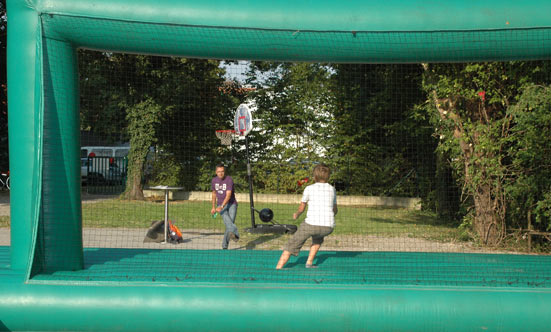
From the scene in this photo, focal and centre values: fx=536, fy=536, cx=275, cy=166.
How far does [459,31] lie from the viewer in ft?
15.2

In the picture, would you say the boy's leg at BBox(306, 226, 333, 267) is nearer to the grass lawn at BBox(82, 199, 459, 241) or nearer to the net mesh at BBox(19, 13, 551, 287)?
the net mesh at BBox(19, 13, 551, 287)

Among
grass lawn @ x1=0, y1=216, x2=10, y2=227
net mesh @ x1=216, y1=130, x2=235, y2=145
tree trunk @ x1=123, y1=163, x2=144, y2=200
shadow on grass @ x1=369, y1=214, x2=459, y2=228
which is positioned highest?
net mesh @ x1=216, y1=130, x2=235, y2=145

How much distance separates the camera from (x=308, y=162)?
13898mm

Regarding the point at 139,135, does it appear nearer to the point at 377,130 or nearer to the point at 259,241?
the point at 377,130

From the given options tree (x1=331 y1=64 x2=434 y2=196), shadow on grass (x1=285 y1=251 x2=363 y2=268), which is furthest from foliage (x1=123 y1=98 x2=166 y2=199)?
shadow on grass (x1=285 y1=251 x2=363 y2=268)

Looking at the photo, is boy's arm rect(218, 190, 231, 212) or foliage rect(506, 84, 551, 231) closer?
foliage rect(506, 84, 551, 231)

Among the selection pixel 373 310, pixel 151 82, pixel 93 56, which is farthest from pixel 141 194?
pixel 373 310

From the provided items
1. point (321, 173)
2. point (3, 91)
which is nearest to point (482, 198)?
point (321, 173)

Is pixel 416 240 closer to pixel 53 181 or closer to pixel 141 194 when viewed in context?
pixel 53 181

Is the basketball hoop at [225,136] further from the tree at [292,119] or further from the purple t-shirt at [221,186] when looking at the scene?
the purple t-shirt at [221,186]

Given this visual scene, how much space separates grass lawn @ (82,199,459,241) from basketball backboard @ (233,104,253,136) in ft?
7.48

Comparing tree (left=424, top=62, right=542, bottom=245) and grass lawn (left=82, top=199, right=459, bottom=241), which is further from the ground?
tree (left=424, top=62, right=542, bottom=245)

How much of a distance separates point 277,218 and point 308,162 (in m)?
2.23

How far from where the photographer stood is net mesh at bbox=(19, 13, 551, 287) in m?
5.06
